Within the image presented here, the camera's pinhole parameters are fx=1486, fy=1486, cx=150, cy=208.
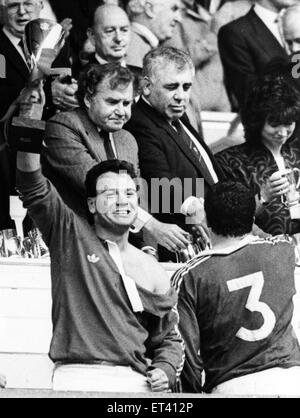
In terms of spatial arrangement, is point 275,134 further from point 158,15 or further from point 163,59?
point 158,15

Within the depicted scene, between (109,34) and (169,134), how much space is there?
52 centimetres

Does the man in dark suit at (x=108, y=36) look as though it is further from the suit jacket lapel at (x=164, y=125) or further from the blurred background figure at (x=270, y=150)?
the blurred background figure at (x=270, y=150)

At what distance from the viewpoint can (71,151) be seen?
6.22 m

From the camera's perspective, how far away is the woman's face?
265 inches

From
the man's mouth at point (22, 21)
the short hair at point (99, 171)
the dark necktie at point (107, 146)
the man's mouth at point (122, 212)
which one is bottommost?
the man's mouth at point (122, 212)

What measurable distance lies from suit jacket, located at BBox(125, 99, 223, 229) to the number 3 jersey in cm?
56

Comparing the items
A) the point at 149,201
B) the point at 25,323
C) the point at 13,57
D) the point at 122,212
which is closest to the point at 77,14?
the point at 13,57

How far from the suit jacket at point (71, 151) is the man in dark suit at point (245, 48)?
0.72 meters

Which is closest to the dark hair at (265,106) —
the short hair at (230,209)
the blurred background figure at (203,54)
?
the blurred background figure at (203,54)

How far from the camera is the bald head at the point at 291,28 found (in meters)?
6.84

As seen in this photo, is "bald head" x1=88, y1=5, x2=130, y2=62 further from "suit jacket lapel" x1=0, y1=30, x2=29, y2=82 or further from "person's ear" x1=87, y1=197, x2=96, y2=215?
"person's ear" x1=87, y1=197, x2=96, y2=215

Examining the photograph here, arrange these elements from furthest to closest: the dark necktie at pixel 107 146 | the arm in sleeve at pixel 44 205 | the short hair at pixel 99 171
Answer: the dark necktie at pixel 107 146 → the short hair at pixel 99 171 → the arm in sleeve at pixel 44 205

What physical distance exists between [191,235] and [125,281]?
2.23 feet

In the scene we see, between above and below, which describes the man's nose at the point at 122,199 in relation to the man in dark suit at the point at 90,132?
below
